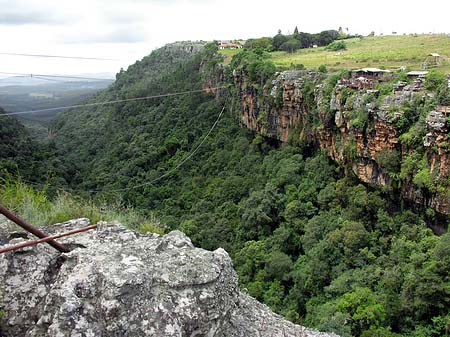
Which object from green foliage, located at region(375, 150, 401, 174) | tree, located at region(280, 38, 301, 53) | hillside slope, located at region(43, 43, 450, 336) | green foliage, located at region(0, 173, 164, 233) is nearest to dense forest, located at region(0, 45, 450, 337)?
hillside slope, located at region(43, 43, 450, 336)

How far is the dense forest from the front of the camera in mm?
14383

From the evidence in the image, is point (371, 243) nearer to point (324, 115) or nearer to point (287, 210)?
point (287, 210)

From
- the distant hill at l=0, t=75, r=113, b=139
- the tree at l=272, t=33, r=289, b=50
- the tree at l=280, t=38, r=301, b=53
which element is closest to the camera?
the distant hill at l=0, t=75, r=113, b=139

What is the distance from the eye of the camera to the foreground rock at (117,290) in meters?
4.63

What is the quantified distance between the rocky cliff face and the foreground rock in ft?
44.2

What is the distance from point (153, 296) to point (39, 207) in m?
3.38

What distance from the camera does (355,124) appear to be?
20062 mm

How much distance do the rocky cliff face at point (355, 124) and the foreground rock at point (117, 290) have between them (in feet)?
44.2

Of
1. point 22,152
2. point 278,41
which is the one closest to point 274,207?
point 22,152

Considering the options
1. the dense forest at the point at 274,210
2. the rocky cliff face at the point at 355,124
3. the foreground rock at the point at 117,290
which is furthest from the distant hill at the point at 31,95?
the rocky cliff face at the point at 355,124

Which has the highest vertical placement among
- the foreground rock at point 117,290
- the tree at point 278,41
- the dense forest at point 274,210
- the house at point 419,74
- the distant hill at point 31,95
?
the tree at point 278,41

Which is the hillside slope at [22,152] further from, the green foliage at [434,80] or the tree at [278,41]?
→ the tree at [278,41]

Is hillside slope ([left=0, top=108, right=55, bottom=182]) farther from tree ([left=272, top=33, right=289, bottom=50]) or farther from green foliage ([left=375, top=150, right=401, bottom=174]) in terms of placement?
tree ([left=272, top=33, right=289, bottom=50])

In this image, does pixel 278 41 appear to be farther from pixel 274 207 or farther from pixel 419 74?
pixel 419 74
